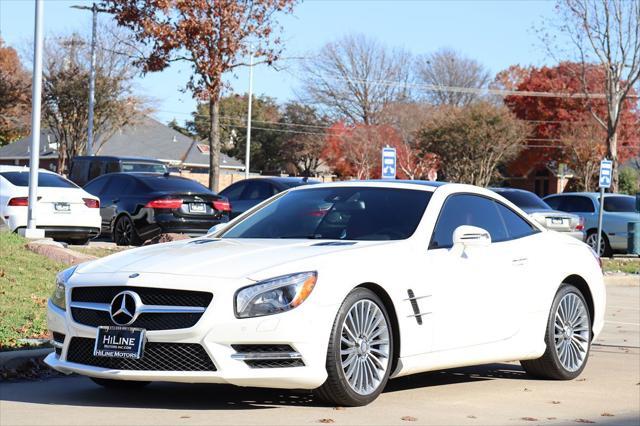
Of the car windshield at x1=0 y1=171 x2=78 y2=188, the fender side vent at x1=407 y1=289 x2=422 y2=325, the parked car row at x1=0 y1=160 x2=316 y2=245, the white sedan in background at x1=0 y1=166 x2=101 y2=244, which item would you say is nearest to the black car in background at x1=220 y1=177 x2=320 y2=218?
the parked car row at x1=0 y1=160 x2=316 y2=245

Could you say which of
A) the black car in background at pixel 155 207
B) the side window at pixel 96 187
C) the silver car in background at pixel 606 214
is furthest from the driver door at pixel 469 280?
the silver car in background at pixel 606 214

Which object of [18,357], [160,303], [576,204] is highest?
[576,204]

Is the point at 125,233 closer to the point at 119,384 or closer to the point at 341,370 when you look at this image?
the point at 119,384

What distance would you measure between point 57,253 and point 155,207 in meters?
5.94

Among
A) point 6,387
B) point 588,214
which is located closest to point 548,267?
point 6,387

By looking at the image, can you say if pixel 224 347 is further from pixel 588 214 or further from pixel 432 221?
pixel 588 214

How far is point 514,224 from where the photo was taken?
30.5 ft

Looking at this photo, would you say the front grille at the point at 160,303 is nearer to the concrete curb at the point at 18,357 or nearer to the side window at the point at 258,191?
the concrete curb at the point at 18,357

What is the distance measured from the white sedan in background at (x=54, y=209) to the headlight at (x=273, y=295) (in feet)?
42.1

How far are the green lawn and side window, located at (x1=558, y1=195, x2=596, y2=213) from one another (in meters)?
17.2

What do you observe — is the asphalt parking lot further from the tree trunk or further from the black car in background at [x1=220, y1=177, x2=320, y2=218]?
the tree trunk

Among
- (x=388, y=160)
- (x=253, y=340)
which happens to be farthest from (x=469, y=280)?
(x=388, y=160)

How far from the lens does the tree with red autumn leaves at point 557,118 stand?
6738 cm

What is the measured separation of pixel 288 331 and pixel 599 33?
36.4m
